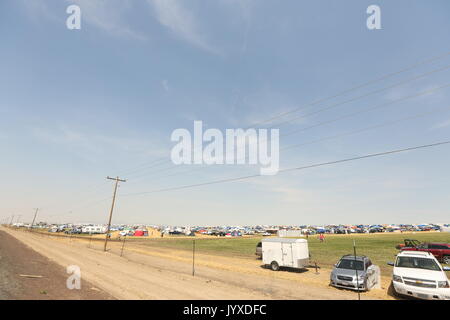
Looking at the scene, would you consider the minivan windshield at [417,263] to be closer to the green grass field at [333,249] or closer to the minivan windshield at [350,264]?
the minivan windshield at [350,264]

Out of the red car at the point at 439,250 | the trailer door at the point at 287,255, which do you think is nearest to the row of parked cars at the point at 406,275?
the trailer door at the point at 287,255

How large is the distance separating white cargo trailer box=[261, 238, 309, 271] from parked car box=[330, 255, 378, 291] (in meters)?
5.23

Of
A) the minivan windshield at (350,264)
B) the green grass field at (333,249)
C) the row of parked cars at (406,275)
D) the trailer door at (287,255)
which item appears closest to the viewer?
the row of parked cars at (406,275)

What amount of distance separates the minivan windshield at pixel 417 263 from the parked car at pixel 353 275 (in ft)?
6.16

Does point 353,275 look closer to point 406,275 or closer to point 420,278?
point 406,275

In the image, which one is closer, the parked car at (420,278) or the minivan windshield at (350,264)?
the parked car at (420,278)

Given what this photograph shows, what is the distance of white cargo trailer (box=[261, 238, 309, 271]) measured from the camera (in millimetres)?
20828

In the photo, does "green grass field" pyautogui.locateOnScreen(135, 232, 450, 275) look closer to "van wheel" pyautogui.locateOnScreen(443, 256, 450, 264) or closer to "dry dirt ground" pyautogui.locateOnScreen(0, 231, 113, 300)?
"van wheel" pyautogui.locateOnScreen(443, 256, 450, 264)

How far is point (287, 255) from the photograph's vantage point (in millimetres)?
21234

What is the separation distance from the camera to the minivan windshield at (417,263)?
1296 centimetres

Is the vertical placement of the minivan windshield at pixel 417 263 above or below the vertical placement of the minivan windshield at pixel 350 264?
above

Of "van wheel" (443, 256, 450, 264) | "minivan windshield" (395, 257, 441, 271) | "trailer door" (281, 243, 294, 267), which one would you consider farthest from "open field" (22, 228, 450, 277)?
"minivan windshield" (395, 257, 441, 271)
